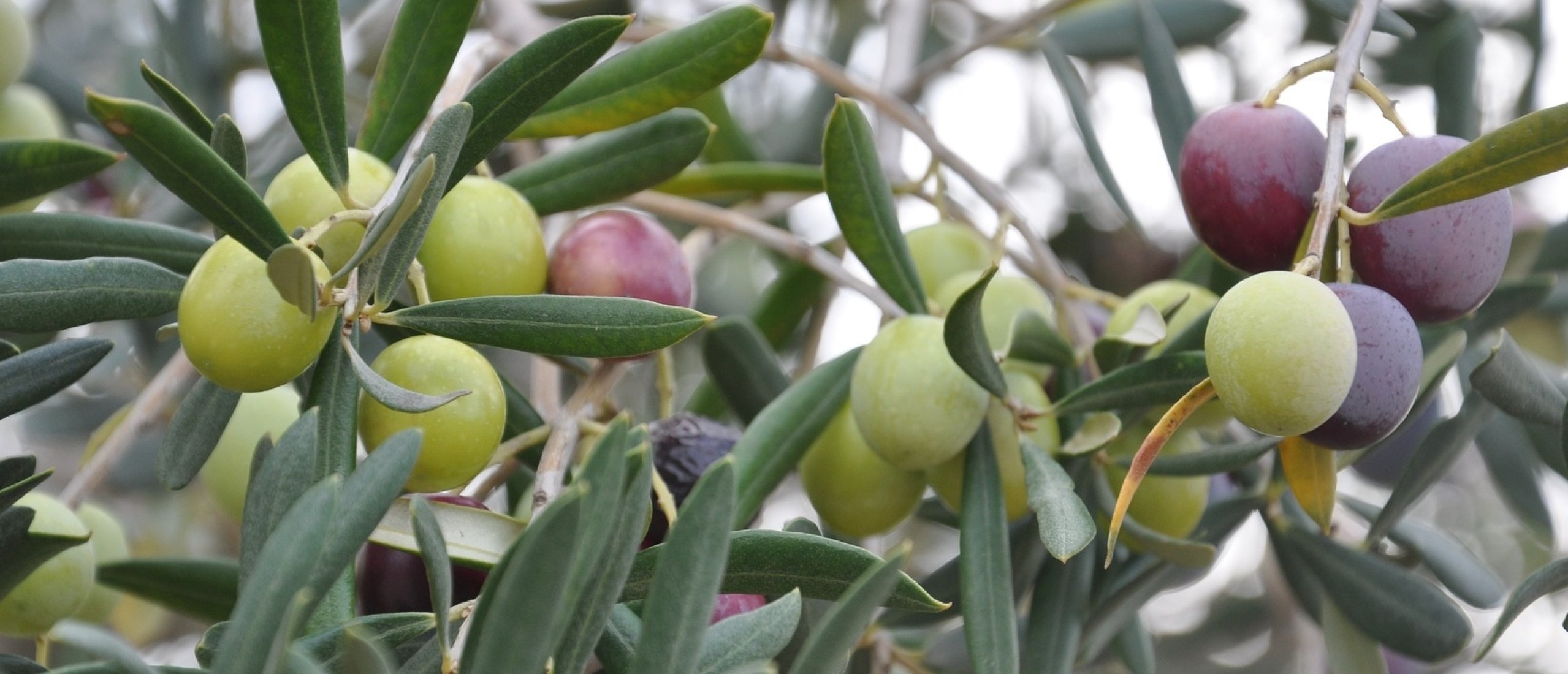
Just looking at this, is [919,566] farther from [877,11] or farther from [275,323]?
[275,323]

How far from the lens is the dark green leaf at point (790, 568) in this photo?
721 mm

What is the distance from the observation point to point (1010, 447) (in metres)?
→ 0.98

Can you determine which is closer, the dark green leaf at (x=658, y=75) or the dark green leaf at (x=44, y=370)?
the dark green leaf at (x=44, y=370)

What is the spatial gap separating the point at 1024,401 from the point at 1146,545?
0.47ft

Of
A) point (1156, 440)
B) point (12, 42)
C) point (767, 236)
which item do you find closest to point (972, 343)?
point (1156, 440)

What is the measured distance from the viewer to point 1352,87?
809 mm

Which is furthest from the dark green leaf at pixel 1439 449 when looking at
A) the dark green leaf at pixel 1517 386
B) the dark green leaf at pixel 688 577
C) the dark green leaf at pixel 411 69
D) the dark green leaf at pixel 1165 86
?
the dark green leaf at pixel 411 69

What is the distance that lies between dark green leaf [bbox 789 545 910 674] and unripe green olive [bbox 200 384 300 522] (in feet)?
2.39

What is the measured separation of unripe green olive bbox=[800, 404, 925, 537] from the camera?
1042 millimetres

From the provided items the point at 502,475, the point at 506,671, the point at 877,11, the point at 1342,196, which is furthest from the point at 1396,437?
the point at 877,11

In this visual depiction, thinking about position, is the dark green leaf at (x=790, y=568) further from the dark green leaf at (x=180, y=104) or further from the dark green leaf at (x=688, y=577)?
the dark green leaf at (x=180, y=104)

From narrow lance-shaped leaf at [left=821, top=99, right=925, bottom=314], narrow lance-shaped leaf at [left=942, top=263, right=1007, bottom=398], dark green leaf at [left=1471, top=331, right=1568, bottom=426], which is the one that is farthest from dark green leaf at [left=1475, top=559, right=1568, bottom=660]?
narrow lance-shaped leaf at [left=821, top=99, right=925, bottom=314]

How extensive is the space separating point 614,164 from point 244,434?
18.0 inches

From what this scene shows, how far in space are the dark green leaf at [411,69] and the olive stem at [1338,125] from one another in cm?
53
